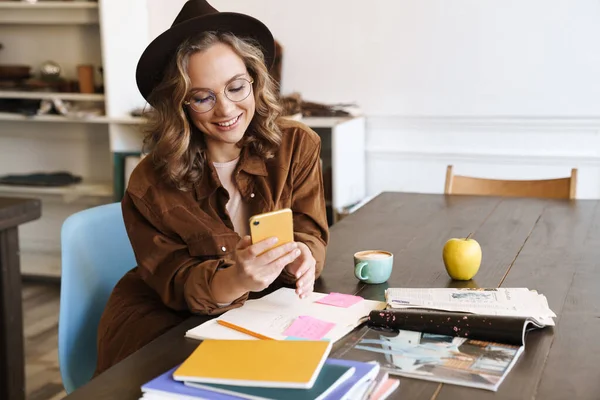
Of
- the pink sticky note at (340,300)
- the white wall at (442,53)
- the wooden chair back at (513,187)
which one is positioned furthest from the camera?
the white wall at (442,53)

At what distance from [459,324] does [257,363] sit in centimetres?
39

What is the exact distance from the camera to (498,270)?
5.86 feet

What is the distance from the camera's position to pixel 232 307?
1559mm

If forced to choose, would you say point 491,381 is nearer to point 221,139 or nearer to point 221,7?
point 221,139

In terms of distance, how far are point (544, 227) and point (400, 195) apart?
669 millimetres

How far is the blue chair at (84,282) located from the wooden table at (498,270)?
0.48 meters

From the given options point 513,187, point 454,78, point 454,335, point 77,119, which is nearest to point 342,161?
point 454,78

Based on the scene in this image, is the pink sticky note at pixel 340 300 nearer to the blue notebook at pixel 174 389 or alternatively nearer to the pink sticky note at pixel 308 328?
the pink sticky note at pixel 308 328

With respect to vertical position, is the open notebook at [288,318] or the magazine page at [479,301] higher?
the magazine page at [479,301]

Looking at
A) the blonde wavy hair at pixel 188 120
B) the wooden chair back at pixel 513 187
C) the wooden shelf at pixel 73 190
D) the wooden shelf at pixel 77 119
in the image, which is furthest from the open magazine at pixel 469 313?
the wooden shelf at pixel 73 190

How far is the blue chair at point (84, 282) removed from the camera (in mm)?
1828

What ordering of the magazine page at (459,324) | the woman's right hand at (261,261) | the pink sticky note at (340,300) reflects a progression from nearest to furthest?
the magazine page at (459,324)
the woman's right hand at (261,261)
the pink sticky note at (340,300)

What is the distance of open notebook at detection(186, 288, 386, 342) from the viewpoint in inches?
53.9

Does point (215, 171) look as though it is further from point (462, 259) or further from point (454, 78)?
point (454, 78)
